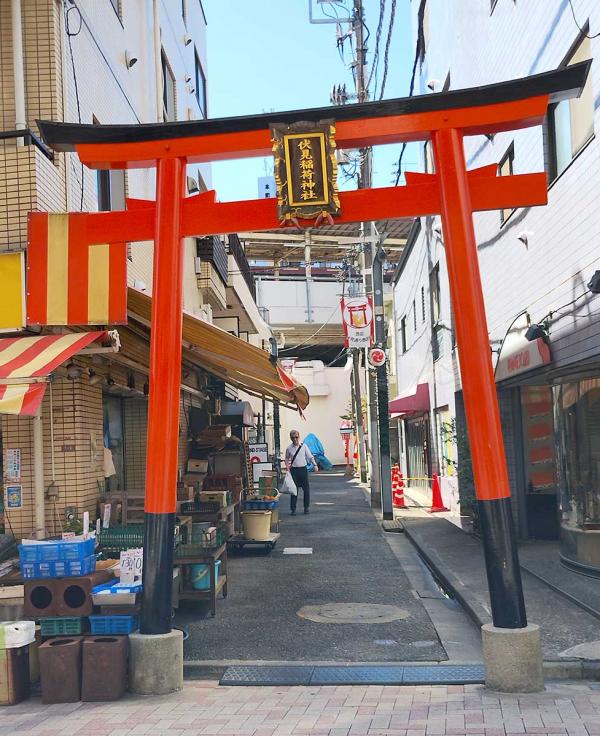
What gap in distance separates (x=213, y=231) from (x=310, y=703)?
13.0 ft

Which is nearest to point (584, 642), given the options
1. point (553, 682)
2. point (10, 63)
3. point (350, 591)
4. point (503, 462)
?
point (553, 682)

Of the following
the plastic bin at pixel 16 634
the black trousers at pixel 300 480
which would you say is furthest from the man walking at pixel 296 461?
the plastic bin at pixel 16 634

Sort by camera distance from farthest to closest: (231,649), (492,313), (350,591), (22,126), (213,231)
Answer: (492,313)
(350,591)
(22,126)
(231,649)
(213,231)

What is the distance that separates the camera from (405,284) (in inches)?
1099

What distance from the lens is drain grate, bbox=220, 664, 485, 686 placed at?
6750 millimetres

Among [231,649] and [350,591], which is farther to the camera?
[350,591]

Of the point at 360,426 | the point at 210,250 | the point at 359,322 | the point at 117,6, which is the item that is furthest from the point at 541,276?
the point at 360,426

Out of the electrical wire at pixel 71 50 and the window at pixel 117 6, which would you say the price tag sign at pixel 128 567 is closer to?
the electrical wire at pixel 71 50

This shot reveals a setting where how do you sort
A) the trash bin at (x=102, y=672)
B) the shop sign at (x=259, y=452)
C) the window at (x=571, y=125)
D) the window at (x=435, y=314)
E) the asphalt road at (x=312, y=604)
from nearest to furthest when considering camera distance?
the trash bin at (x=102, y=672) → the asphalt road at (x=312, y=604) → the window at (x=571, y=125) → the window at (x=435, y=314) → the shop sign at (x=259, y=452)

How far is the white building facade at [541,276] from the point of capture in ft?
31.7

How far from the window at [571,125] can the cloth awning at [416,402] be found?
41.8 feet

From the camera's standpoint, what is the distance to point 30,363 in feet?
23.9

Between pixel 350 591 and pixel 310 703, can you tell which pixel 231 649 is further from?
pixel 350 591

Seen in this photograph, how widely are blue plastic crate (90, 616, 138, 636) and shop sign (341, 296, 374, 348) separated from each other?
14296 mm
